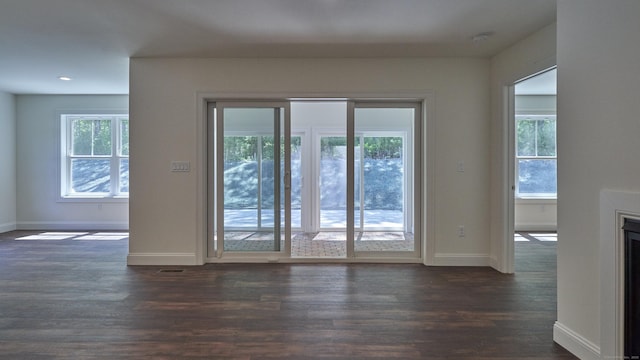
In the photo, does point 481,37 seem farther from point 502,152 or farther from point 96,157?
point 96,157

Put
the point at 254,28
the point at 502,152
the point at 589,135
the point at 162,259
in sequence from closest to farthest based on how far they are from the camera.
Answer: the point at 589,135 < the point at 254,28 < the point at 502,152 < the point at 162,259

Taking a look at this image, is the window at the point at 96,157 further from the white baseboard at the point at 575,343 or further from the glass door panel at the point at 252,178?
the white baseboard at the point at 575,343

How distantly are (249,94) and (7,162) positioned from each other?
202 inches

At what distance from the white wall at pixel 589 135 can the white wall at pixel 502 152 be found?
1514mm

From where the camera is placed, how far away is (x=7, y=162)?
6.34 meters

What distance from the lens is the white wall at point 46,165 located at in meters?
6.50

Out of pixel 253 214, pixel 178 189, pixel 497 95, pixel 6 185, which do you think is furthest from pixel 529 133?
pixel 6 185

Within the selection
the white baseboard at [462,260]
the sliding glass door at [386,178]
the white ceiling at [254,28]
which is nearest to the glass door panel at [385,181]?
the sliding glass door at [386,178]

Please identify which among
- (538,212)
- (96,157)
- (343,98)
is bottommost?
(538,212)

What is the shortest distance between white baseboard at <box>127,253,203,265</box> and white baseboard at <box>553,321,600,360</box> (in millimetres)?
3447

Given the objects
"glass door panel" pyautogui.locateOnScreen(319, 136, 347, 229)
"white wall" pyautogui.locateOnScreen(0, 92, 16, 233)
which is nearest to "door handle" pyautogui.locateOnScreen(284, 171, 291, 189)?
"glass door panel" pyautogui.locateOnScreen(319, 136, 347, 229)

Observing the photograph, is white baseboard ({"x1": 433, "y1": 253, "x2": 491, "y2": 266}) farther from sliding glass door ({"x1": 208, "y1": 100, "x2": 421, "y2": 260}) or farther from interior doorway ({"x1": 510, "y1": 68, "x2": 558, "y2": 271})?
interior doorway ({"x1": 510, "y1": 68, "x2": 558, "y2": 271})

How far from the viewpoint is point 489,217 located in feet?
13.8

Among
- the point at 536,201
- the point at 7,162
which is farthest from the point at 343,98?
the point at 7,162
